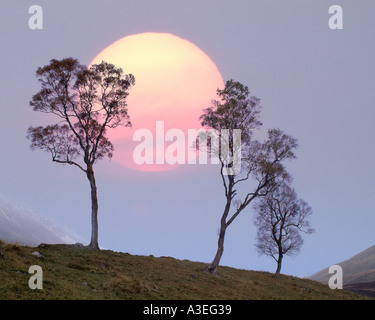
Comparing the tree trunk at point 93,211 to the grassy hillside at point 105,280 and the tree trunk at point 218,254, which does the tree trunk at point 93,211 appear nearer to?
the grassy hillside at point 105,280

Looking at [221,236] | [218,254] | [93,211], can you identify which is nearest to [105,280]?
[93,211]

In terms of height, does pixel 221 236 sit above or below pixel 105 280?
above

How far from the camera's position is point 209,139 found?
4256cm

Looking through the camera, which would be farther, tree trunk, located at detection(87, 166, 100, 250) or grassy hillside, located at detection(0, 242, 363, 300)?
tree trunk, located at detection(87, 166, 100, 250)

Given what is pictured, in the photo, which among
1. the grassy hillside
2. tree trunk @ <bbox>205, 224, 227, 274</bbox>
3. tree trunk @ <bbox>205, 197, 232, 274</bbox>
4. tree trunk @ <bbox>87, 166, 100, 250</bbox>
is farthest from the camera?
tree trunk @ <bbox>205, 197, 232, 274</bbox>

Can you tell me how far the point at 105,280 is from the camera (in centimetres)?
2391

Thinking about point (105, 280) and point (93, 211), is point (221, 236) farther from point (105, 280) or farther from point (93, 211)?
point (105, 280)

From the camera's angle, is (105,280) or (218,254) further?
(218,254)

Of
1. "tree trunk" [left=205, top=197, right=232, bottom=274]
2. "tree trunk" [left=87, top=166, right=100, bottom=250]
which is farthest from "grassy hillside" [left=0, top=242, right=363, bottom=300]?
"tree trunk" [left=205, top=197, right=232, bottom=274]

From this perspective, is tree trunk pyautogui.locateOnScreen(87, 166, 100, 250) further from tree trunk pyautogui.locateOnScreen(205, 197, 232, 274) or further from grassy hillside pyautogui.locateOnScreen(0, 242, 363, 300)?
tree trunk pyautogui.locateOnScreen(205, 197, 232, 274)

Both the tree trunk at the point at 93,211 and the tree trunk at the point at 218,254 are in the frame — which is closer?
the tree trunk at the point at 93,211

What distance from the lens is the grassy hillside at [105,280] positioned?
1889 cm

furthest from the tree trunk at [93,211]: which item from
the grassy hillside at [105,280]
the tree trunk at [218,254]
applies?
the tree trunk at [218,254]

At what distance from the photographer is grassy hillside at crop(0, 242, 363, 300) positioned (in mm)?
18891
